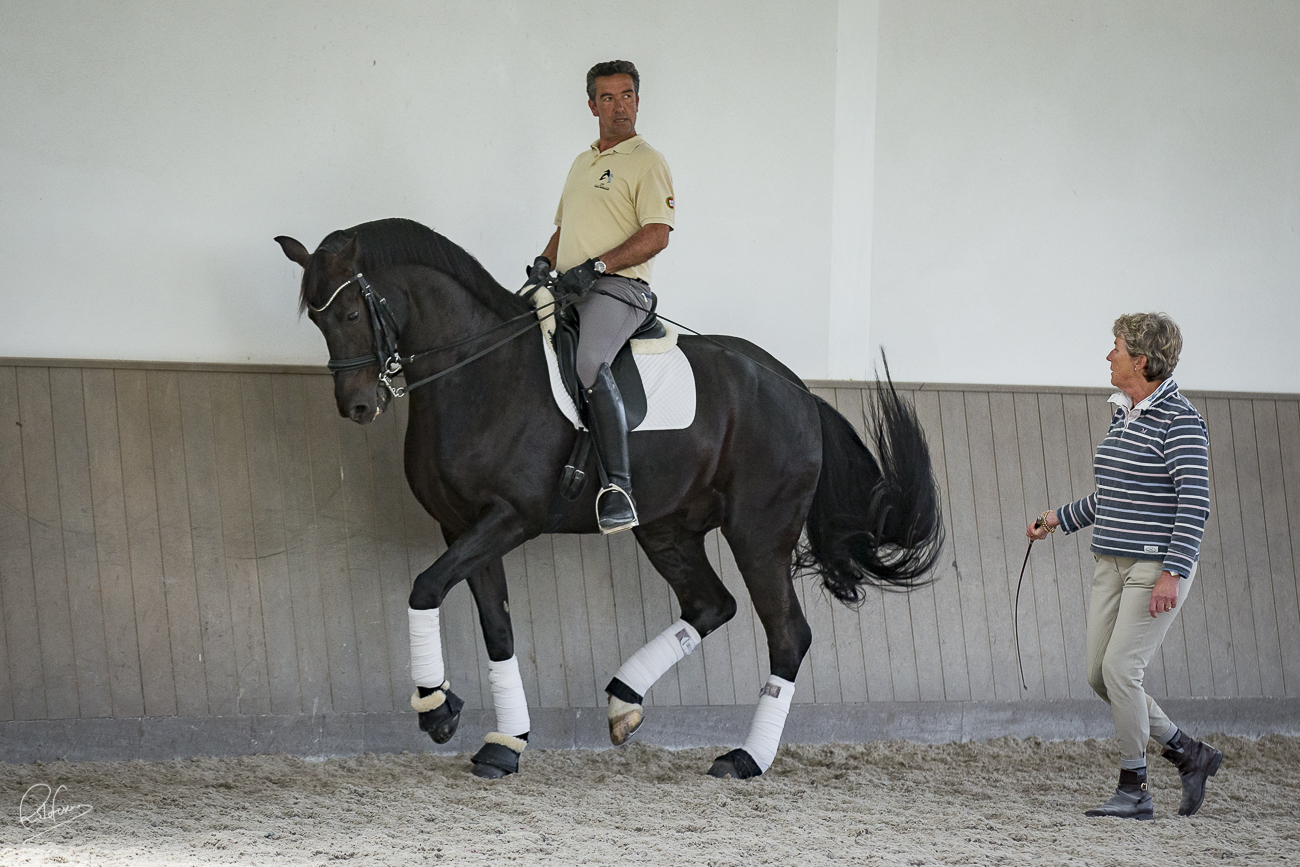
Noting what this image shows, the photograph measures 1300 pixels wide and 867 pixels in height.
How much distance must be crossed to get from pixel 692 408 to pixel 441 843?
1.60 meters

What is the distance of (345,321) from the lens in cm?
332

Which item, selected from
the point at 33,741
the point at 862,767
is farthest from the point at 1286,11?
the point at 33,741

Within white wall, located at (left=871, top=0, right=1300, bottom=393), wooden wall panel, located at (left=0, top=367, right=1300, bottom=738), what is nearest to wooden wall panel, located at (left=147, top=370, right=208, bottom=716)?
wooden wall panel, located at (left=0, top=367, right=1300, bottom=738)

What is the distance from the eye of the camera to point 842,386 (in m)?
4.67

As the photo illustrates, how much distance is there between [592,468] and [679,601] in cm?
81

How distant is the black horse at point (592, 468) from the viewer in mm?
3375

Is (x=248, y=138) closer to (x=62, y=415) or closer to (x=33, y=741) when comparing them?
(x=62, y=415)

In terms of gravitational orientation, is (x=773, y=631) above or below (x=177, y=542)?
below

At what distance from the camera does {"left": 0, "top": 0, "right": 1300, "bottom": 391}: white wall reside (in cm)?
398

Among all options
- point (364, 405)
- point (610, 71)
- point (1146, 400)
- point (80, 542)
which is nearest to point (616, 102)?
point (610, 71)

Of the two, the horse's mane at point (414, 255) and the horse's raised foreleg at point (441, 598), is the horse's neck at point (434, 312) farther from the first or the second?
the horse's raised foreleg at point (441, 598)

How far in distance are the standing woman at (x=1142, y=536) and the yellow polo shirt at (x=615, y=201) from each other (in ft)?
4.92

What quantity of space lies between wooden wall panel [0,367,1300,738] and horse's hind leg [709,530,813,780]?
21.6 inches

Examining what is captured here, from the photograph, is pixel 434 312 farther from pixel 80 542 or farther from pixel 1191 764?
pixel 1191 764
